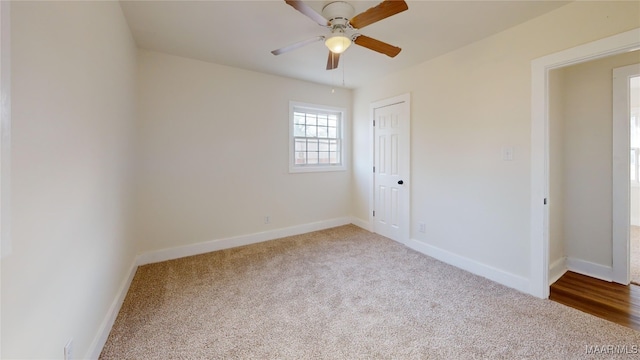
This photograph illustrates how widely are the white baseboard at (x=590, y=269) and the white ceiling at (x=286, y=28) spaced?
268 cm

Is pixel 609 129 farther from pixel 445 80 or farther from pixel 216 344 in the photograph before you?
pixel 216 344

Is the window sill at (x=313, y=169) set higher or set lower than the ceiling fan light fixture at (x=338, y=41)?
lower

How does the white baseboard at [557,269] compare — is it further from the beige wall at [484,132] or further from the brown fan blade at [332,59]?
the brown fan blade at [332,59]

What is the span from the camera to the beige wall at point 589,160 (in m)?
2.61

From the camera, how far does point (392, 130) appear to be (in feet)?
12.8

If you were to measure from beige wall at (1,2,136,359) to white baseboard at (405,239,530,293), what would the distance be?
134 inches

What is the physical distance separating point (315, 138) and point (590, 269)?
3.91 meters

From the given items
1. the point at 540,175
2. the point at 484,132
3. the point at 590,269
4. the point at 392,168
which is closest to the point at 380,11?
the point at 484,132

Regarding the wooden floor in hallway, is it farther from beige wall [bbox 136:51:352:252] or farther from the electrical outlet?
the electrical outlet

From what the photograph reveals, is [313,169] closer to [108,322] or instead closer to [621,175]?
[108,322]

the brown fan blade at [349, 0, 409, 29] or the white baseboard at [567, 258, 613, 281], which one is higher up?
the brown fan blade at [349, 0, 409, 29]

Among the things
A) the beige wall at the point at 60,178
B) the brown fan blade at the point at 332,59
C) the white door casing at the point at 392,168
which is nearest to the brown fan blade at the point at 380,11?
the brown fan blade at the point at 332,59

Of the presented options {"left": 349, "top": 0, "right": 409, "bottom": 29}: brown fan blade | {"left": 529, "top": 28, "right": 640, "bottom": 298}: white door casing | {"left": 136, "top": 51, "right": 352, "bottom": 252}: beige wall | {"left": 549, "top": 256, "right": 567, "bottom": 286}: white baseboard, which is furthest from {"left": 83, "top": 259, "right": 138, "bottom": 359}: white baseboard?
{"left": 549, "top": 256, "right": 567, "bottom": 286}: white baseboard

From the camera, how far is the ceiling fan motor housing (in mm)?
2042
